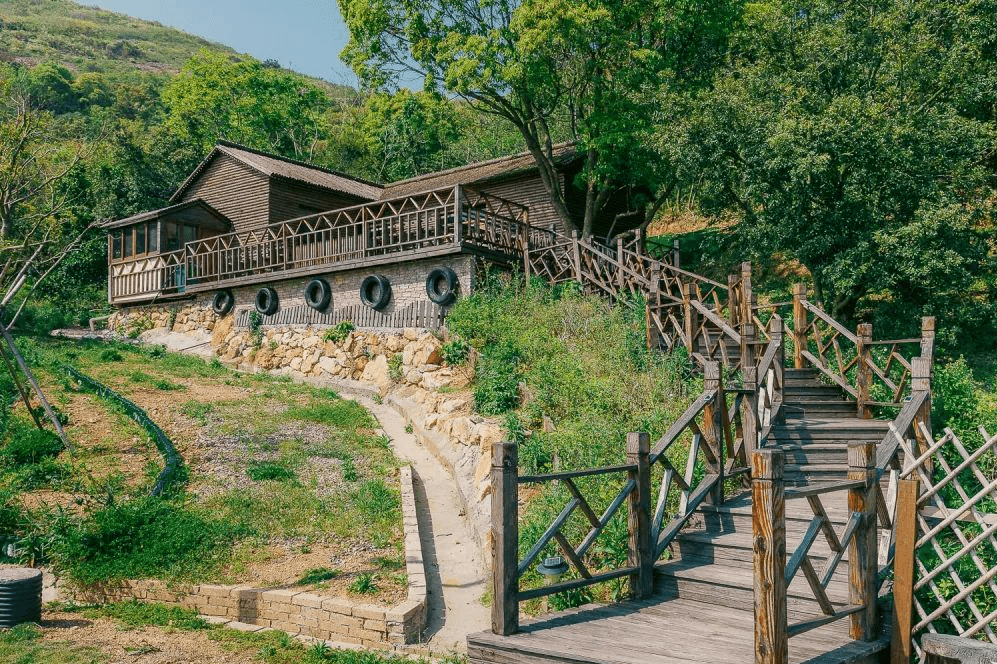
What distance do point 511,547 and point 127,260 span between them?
1004 inches

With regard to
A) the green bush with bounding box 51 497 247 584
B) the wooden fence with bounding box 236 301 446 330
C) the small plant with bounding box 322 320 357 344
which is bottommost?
the green bush with bounding box 51 497 247 584

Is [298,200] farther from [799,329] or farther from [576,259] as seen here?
[799,329]

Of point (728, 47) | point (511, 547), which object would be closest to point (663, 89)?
point (728, 47)

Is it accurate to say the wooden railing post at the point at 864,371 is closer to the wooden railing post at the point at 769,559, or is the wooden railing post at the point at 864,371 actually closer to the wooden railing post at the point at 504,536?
the wooden railing post at the point at 769,559

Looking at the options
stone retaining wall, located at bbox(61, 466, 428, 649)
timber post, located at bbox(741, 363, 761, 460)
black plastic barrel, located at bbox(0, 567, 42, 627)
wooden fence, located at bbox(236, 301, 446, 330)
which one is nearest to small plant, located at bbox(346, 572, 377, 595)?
stone retaining wall, located at bbox(61, 466, 428, 649)

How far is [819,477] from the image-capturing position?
9.43 metres

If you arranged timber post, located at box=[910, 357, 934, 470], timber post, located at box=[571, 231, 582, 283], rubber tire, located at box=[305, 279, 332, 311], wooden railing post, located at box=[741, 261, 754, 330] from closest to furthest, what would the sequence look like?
timber post, located at box=[910, 357, 934, 470]
wooden railing post, located at box=[741, 261, 754, 330]
timber post, located at box=[571, 231, 582, 283]
rubber tire, located at box=[305, 279, 332, 311]

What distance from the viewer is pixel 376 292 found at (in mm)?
19312

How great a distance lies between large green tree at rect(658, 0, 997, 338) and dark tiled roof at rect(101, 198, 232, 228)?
53.6 ft

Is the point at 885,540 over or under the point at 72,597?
over

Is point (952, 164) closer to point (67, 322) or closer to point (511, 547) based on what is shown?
point (511, 547)

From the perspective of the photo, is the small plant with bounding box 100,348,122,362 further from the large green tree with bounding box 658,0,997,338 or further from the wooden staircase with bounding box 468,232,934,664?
the wooden staircase with bounding box 468,232,934,664

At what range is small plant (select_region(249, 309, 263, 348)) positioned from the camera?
72.1 ft

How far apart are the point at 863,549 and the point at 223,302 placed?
69.8 feet
